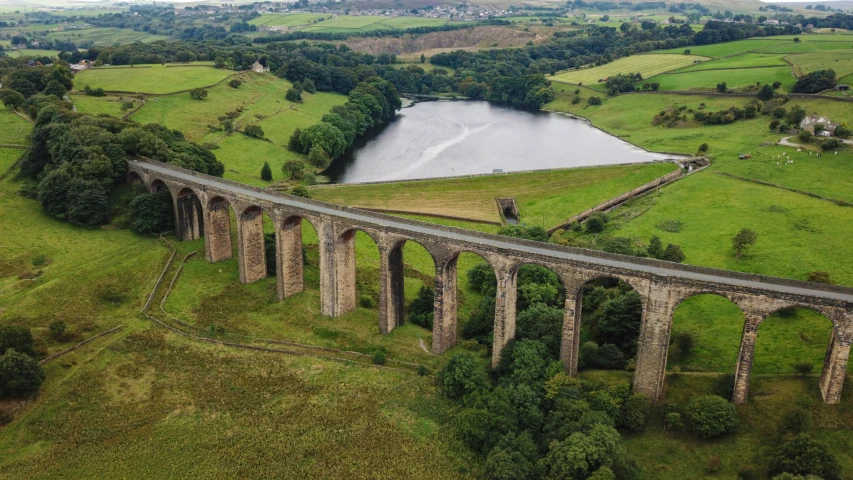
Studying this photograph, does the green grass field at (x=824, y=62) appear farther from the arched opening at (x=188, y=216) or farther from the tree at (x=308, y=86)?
the arched opening at (x=188, y=216)

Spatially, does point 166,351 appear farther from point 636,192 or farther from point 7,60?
point 7,60

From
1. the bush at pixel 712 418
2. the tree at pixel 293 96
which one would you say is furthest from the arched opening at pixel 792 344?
the tree at pixel 293 96

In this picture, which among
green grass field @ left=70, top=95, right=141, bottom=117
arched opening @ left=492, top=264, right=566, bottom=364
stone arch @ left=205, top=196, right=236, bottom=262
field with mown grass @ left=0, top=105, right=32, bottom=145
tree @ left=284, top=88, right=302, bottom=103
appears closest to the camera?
arched opening @ left=492, top=264, right=566, bottom=364

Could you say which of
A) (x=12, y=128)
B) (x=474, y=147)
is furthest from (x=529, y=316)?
(x=12, y=128)

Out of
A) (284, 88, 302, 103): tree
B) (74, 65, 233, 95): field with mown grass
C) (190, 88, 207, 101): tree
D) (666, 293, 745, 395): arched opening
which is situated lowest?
(666, 293, 745, 395): arched opening

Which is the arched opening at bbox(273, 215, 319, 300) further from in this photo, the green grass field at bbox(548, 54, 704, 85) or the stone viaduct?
the green grass field at bbox(548, 54, 704, 85)

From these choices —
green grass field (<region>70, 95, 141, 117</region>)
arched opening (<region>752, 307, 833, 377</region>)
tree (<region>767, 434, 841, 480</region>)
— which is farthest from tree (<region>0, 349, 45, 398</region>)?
green grass field (<region>70, 95, 141, 117</region>)
